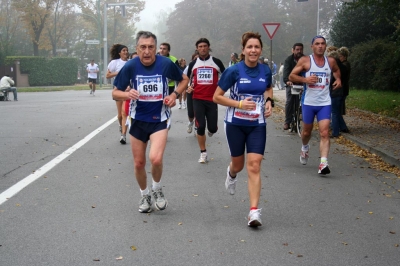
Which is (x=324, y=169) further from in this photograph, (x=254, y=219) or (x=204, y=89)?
(x=254, y=219)

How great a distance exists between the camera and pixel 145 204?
22.5 ft

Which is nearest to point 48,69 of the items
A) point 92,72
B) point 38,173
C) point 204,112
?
point 92,72

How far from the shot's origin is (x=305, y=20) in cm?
8281

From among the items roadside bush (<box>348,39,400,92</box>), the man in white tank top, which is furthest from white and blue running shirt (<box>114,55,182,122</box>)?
roadside bush (<box>348,39,400,92</box>)

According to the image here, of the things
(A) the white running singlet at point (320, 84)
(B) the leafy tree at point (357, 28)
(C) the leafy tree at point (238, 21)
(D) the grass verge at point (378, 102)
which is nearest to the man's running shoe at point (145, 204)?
(A) the white running singlet at point (320, 84)

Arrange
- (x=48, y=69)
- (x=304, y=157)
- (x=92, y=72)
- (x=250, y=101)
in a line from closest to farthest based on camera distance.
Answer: (x=250, y=101), (x=304, y=157), (x=92, y=72), (x=48, y=69)

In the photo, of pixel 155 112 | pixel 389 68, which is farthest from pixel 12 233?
pixel 389 68

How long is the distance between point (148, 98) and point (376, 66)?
2190 centimetres

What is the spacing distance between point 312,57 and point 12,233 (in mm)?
5266

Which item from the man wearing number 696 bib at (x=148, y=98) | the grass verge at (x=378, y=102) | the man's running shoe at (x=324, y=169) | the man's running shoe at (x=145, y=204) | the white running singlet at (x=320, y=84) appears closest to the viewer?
the man wearing number 696 bib at (x=148, y=98)

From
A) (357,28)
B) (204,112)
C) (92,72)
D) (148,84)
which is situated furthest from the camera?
(92,72)

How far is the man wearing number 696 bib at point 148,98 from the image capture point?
6.68m

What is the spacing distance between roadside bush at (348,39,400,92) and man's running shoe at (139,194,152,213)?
61.6 ft

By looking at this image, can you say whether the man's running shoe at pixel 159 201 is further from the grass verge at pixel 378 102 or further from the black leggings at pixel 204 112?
the grass verge at pixel 378 102
